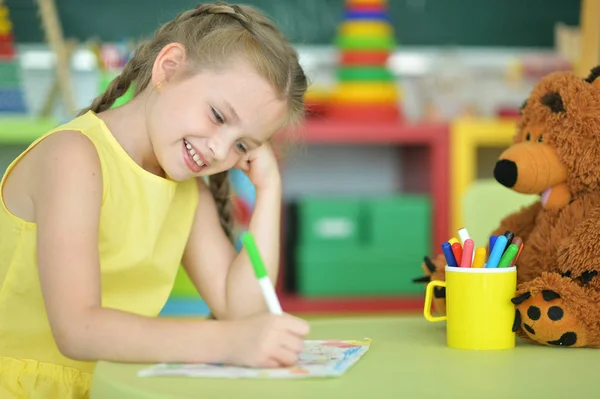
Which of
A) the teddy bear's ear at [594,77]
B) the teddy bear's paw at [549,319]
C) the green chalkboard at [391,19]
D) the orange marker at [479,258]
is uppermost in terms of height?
the green chalkboard at [391,19]

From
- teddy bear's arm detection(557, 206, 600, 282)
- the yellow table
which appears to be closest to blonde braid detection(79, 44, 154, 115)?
the yellow table

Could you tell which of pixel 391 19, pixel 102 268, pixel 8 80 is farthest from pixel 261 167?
pixel 391 19

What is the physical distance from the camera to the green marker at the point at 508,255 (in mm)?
910

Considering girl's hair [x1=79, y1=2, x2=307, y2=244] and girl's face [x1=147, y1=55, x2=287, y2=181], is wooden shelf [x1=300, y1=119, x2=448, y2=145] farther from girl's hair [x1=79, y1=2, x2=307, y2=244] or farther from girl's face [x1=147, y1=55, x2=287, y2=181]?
girl's face [x1=147, y1=55, x2=287, y2=181]

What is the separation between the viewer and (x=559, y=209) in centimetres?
102

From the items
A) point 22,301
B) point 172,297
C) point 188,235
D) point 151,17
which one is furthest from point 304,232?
point 22,301

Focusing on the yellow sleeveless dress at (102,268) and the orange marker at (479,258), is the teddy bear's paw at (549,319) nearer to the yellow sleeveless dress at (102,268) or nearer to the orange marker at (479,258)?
the orange marker at (479,258)

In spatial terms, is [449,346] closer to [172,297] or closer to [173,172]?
[173,172]

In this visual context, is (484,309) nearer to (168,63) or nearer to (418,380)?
(418,380)

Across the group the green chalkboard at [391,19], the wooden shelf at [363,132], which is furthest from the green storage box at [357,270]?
the green chalkboard at [391,19]

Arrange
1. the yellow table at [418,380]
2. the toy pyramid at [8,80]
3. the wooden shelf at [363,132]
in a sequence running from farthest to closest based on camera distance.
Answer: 1. the toy pyramid at [8,80]
2. the wooden shelf at [363,132]
3. the yellow table at [418,380]

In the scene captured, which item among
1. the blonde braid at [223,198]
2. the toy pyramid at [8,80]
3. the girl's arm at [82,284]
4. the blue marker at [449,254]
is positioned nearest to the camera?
the girl's arm at [82,284]

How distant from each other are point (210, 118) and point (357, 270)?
1.61 meters

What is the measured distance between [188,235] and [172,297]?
1330 mm
